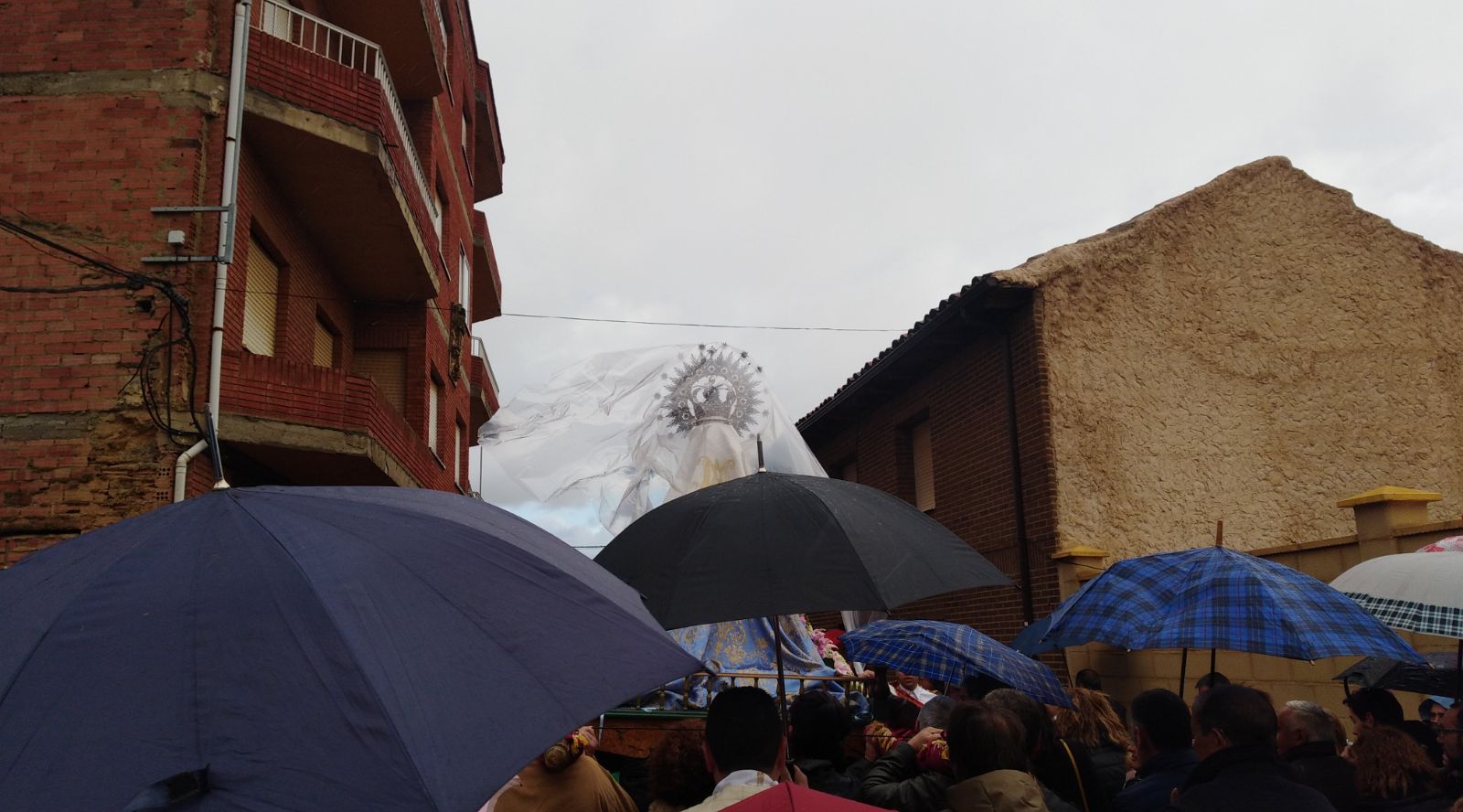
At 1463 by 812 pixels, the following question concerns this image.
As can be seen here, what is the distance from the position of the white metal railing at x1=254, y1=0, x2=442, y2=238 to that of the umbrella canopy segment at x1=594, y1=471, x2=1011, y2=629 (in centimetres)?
866

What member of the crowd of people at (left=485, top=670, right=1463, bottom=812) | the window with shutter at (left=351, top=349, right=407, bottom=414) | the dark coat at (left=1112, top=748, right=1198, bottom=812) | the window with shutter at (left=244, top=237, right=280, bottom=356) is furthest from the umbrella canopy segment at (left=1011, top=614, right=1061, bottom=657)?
the window with shutter at (left=351, top=349, right=407, bottom=414)

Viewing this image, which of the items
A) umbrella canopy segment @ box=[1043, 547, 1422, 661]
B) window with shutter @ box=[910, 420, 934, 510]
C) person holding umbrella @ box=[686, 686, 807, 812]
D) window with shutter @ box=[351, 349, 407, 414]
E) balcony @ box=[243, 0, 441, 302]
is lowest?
person holding umbrella @ box=[686, 686, 807, 812]

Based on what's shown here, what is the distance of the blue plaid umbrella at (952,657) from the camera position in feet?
18.9

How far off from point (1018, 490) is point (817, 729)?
8682 millimetres

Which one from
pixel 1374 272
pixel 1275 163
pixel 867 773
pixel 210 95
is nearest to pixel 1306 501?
pixel 1374 272

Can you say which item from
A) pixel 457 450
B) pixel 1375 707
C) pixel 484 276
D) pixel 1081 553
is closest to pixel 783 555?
pixel 1375 707

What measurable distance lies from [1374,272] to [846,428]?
779cm

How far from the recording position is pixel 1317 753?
438 centimetres

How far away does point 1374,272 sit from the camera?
13438 mm

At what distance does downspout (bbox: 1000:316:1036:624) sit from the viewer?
468 inches

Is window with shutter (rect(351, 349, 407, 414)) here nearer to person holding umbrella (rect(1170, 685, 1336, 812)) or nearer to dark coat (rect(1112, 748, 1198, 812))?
dark coat (rect(1112, 748, 1198, 812))

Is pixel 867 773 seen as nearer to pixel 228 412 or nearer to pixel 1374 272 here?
pixel 228 412

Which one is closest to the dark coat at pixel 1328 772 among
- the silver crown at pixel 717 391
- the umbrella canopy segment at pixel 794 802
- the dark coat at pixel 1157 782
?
the dark coat at pixel 1157 782

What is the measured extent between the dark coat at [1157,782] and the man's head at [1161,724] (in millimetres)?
33
